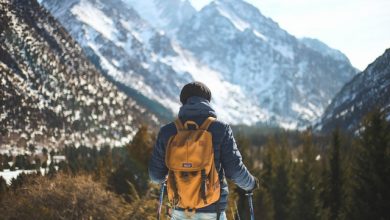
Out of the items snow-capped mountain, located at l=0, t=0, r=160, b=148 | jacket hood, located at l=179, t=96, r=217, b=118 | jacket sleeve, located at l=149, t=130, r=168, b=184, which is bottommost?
jacket sleeve, located at l=149, t=130, r=168, b=184

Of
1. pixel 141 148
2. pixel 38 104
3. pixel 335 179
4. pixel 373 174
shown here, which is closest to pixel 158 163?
pixel 373 174

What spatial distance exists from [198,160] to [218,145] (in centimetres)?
34


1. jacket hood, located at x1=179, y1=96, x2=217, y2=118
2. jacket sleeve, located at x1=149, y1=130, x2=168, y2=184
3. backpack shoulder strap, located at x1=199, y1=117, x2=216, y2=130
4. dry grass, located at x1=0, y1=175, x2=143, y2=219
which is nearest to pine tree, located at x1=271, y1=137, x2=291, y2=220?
dry grass, located at x1=0, y1=175, x2=143, y2=219

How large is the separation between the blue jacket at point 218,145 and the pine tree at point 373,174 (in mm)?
17828

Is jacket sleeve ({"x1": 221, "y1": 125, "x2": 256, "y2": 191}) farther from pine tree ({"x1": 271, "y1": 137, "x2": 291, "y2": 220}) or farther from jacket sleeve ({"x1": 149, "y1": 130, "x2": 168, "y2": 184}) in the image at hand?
pine tree ({"x1": 271, "y1": 137, "x2": 291, "y2": 220})

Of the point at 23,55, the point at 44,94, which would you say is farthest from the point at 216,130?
the point at 23,55

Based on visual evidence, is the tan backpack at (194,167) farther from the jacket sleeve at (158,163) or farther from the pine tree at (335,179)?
the pine tree at (335,179)

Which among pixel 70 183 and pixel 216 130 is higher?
pixel 216 130

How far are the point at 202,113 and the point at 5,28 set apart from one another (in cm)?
19437

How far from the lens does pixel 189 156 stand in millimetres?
Result: 5523

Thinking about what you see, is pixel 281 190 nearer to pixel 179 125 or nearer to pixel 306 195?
pixel 306 195

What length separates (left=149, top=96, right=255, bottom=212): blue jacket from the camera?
5672 mm

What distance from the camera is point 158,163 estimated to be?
6.09m

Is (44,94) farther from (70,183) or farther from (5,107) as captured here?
(70,183)
